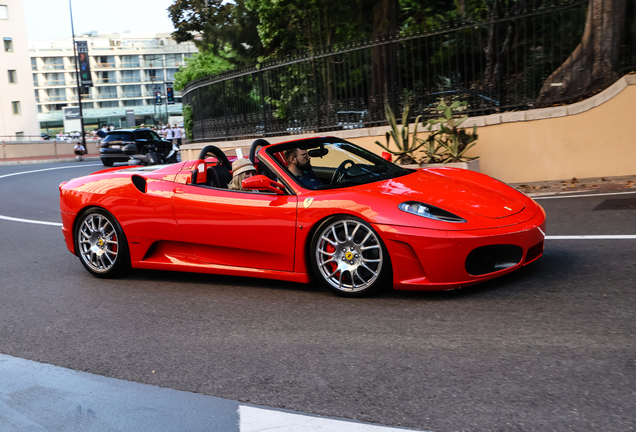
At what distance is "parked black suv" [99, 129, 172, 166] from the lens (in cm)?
2714

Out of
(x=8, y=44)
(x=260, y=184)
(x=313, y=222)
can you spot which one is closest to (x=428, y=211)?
(x=313, y=222)

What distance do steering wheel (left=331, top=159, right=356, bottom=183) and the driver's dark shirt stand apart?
0.16 meters

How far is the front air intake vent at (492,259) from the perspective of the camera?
4.48 m

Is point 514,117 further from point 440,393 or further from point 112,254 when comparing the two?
point 440,393

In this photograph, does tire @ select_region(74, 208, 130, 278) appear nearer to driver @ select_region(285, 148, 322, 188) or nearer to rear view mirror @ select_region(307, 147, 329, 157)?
driver @ select_region(285, 148, 322, 188)

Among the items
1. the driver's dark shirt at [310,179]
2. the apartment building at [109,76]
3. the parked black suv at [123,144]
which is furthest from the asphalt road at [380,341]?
the apartment building at [109,76]

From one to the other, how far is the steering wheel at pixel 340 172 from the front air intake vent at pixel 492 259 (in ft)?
4.52

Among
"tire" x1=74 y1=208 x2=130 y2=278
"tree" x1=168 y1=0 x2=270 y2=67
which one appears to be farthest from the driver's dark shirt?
"tree" x1=168 y1=0 x2=270 y2=67

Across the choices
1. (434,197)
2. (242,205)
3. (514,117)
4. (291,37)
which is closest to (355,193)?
(434,197)

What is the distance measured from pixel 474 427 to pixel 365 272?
2.10 metres

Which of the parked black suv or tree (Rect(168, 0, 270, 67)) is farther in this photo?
tree (Rect(168, 0, 270, 67))

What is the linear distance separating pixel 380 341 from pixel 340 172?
1.99 meters

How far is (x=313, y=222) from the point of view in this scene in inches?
192

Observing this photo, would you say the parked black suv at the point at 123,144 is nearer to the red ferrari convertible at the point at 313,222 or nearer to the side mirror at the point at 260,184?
the red ferrari convertible at the point at 313,222
